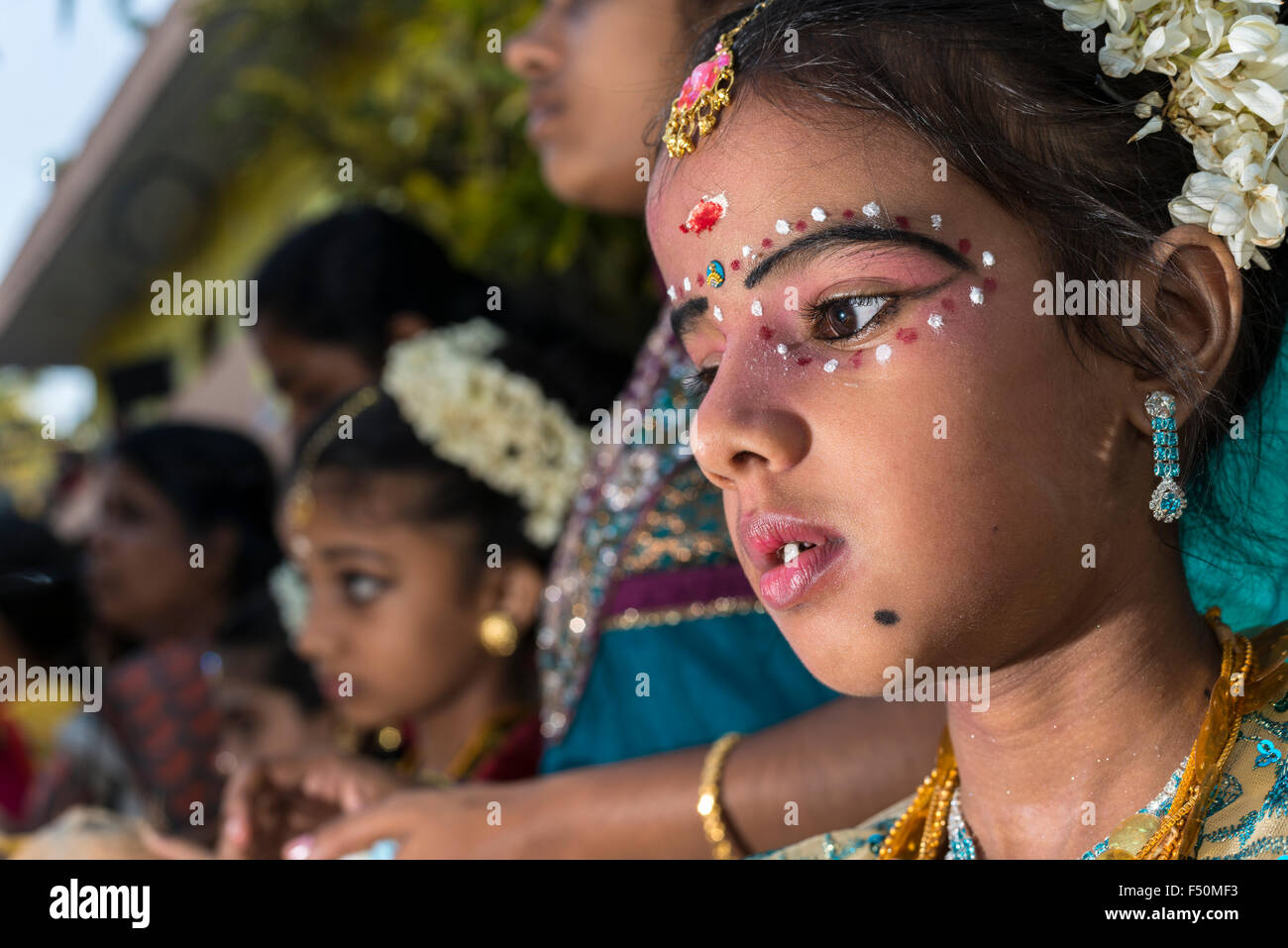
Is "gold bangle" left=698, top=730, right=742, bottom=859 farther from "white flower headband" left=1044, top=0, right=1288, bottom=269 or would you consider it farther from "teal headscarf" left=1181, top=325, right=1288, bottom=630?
"white flower headband" left=1044, top=0, right=1288, bottom=269

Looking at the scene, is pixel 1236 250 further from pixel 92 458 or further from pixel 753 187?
pixel 92 458

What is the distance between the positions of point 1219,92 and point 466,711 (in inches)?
86.6

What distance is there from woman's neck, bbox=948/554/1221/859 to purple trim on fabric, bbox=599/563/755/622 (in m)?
0.95

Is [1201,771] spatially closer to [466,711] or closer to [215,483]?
[466,711]

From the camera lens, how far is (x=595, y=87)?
265 cm

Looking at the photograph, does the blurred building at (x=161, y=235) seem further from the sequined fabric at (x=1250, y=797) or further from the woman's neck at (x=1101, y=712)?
the sequined fabric at (x=1250, y=797)

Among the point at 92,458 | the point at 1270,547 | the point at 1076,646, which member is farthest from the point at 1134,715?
the point at 92,458

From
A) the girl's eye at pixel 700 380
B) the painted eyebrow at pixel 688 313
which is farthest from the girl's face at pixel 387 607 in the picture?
the painted eyebrow at pixel 688 313

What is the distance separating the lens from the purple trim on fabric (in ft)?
8.29

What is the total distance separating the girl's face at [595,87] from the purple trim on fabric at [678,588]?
2.40ft

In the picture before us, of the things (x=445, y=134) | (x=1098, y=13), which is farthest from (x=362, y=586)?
(x=445, y=134)

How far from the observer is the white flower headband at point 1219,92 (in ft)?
4.95

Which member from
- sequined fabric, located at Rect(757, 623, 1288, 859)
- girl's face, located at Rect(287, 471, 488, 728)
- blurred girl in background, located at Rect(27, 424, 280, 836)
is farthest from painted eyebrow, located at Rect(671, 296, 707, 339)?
blurred girl in background, located at Rect(27, 424, 280, 836)

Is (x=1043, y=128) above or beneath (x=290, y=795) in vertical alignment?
above
